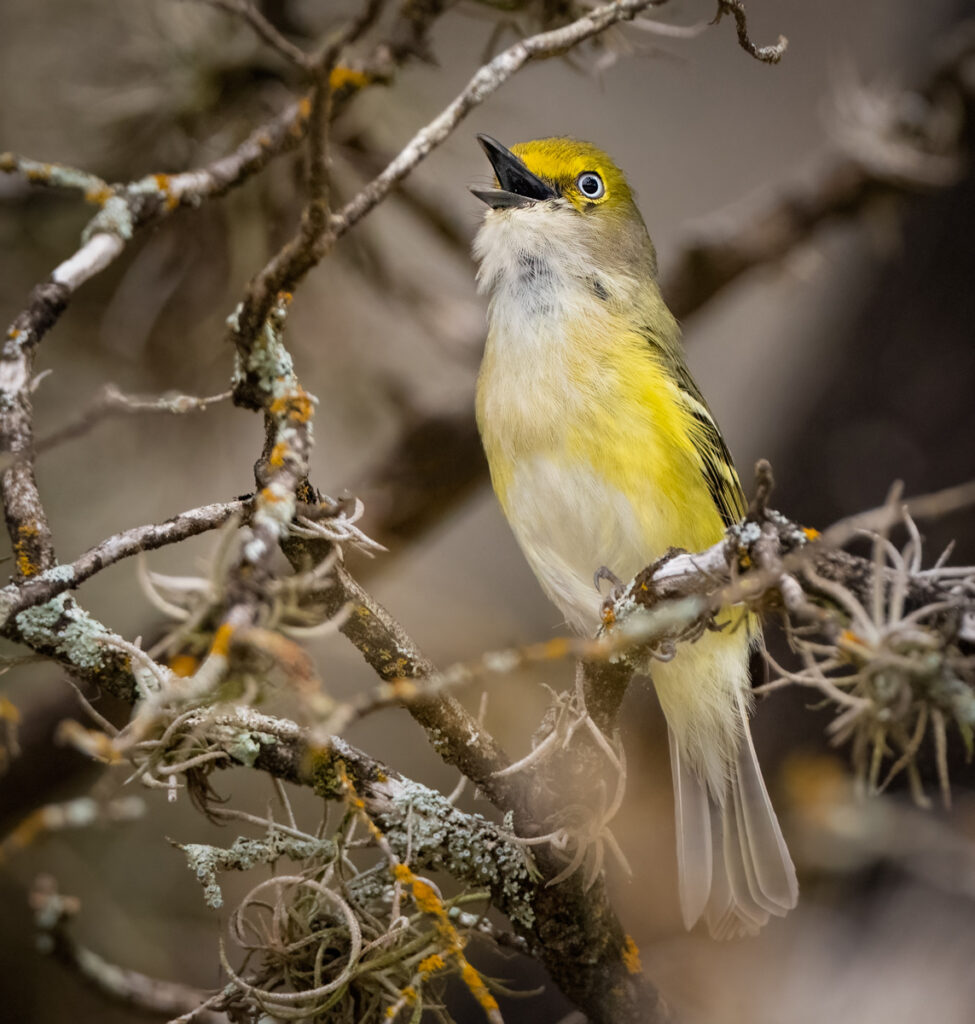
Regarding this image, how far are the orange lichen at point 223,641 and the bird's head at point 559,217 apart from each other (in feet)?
5.70

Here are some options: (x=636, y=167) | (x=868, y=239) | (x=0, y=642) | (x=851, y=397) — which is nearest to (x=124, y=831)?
(x=0, y=642)

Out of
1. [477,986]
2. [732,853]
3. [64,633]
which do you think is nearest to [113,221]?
[64,633]

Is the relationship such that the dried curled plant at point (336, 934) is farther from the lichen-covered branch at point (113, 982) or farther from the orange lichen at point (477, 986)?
the lichen-covered branch at point (113, 982)

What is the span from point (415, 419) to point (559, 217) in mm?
1017

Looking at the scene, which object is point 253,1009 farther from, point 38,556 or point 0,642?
point 0,642

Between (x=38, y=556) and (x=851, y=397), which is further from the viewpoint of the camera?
(x=851, y=397)

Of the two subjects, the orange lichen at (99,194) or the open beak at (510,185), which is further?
the open beak at (510,185)

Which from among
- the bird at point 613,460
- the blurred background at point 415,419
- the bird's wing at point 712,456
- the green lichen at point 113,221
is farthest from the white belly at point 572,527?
the green lichen at point 113,221

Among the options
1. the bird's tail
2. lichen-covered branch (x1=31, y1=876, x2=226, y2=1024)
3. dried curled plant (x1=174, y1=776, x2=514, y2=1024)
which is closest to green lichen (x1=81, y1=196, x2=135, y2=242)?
dried curled plant (x1=174, y1=776, x2=514, y2=1024)

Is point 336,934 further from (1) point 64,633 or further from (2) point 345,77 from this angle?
(2) point 345,77

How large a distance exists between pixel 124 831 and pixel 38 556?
6.58ft

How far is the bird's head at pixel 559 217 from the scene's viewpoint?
275cm

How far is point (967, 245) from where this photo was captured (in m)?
3.77

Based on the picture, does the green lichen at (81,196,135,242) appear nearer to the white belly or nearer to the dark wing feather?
the white belly
